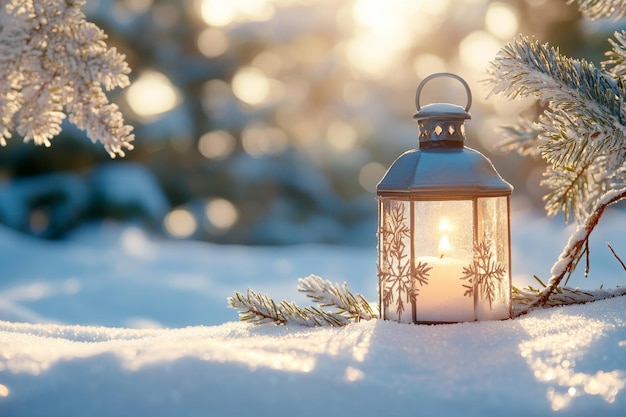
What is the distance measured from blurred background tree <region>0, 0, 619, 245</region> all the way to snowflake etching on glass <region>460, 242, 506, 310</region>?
6.06 metres

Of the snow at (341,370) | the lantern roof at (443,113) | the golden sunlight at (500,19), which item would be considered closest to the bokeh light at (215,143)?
the golden sunlight at (500,19)

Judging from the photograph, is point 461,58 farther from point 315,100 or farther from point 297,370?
point 297,370

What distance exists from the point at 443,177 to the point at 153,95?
6902mm

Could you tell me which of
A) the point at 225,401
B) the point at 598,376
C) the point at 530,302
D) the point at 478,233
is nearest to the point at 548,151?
the point at 478,233

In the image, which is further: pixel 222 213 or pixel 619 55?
pixel 222 213

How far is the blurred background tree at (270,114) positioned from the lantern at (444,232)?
6003 millimetres

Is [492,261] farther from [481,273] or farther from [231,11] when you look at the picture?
[231,11]

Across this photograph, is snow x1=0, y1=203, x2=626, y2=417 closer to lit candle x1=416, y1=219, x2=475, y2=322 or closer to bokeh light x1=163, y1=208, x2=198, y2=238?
lit candle x1=416, y1=219, x2=475, y2=322

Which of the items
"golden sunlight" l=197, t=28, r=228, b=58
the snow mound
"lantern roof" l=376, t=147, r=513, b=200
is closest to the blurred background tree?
"golden sunlight" l=197, t=28, r=228, b=58

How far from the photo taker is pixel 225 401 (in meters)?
1.02

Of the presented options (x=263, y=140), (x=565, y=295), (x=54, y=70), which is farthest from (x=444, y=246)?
(x=263, y=140)

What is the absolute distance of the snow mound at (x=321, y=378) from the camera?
1022 mm

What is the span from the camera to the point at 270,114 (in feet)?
26.9

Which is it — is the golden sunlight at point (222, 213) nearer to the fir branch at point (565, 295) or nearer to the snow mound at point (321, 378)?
the fir branch at point (565, 295)
